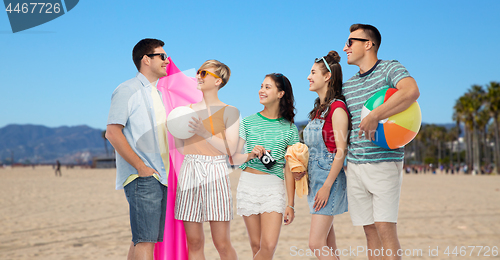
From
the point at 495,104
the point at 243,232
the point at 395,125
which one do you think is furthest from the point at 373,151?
the point at 495,104

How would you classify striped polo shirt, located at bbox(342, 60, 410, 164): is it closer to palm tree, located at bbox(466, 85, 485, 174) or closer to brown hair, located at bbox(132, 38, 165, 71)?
brown hair, located at bbox(132, 38, 165, 71)

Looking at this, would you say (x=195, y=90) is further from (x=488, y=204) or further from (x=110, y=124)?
(x=488, y=204)

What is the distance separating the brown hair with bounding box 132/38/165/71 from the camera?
434 centimetres

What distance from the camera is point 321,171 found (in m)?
4.12

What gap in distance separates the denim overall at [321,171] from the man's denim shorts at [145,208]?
1.62m

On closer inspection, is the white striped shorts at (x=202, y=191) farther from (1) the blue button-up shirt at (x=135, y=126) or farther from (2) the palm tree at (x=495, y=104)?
(2) the palm tree at (x=495, y=104)

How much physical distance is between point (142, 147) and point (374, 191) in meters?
2.43

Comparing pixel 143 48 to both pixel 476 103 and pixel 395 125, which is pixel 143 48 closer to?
pixel 395 125

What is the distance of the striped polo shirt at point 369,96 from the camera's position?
151 inches

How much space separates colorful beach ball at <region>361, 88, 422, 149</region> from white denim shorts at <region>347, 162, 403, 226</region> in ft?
0.81

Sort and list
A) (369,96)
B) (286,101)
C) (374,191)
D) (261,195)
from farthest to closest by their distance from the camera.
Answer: (286,101) → (261,195) → (369,96) → (374,191)

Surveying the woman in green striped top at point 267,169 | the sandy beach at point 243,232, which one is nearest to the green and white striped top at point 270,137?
the woman in green striped top at point 267,169

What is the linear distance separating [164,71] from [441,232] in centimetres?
1070

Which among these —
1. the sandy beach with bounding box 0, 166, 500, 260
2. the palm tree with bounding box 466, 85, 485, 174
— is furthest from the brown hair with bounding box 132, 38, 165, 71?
the palm tree with bounding box 466, 85, 485, 174
